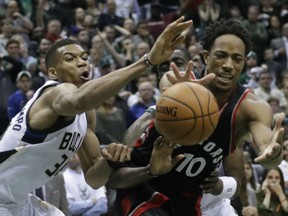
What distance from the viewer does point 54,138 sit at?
620 centimetres

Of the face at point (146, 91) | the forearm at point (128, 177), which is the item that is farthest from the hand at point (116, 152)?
the face at point (146, 91)

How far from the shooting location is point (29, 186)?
638 cm

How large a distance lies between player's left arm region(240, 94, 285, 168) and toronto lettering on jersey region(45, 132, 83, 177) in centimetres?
115

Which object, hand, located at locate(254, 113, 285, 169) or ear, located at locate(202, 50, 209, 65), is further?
ear, located at locate(202, 50, 209, 65)

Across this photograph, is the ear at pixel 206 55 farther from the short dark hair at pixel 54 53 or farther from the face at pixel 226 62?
the short dark hair at pixel 54 53

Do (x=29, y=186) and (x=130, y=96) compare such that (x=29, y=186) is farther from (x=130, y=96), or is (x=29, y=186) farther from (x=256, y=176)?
(x=130, y=96)

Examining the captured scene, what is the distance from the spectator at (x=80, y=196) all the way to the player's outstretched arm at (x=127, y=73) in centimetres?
429

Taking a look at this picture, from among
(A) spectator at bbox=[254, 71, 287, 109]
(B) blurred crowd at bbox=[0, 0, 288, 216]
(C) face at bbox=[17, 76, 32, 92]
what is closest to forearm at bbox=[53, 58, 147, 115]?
(B) blurred crowd at bbox=[0, 0, 288, 216]

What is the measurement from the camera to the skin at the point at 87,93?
5.65 m

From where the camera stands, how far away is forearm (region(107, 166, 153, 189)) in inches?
240

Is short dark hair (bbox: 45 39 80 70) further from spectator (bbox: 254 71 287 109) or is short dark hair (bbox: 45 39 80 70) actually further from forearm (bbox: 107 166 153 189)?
spectator (bbox: 254 71 287 109)

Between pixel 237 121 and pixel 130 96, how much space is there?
22.7ft

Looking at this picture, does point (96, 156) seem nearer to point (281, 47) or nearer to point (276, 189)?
point (276, 189)

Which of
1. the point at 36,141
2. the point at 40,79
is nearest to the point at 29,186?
the point at 36,141
